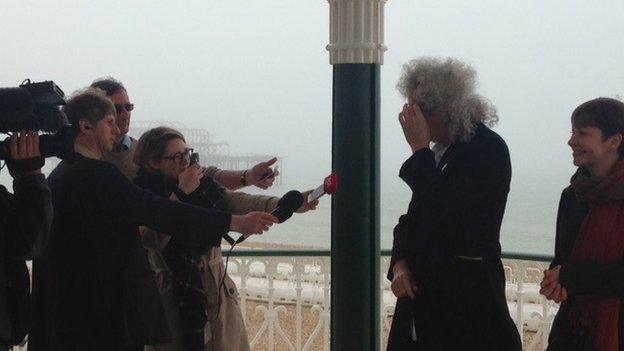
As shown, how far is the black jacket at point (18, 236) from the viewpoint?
231 centimetres

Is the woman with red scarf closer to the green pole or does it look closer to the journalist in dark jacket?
the green pole

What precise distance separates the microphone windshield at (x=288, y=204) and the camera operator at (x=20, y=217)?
2.54 ft

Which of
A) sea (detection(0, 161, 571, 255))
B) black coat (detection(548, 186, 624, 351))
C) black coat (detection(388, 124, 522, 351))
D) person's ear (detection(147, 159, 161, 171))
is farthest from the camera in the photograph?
sea (detection(0, 161, 571, 255))

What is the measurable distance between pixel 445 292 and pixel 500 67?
87.8 meters

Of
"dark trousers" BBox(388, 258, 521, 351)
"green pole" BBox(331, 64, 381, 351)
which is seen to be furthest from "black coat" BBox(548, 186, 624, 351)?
"green pole" BBox(331, 64, 381, 351)

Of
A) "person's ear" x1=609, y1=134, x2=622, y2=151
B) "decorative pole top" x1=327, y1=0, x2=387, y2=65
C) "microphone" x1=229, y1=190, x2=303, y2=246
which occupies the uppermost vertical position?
"decorative pole top" x1=327, y1=0, x2=387, y2=65

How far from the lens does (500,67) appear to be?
3462 inches

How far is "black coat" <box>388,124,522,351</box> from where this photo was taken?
8.80 feet

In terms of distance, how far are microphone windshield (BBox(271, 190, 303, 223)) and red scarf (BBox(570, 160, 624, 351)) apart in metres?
0.86

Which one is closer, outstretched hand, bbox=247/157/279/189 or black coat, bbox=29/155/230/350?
black coat, bbox=29/155/230/350

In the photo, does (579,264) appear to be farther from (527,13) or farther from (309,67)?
(527,13)

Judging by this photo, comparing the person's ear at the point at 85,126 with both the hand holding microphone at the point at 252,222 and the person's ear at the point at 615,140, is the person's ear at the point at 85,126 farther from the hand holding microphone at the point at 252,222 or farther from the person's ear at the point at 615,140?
the person's ear at the point at 615,140

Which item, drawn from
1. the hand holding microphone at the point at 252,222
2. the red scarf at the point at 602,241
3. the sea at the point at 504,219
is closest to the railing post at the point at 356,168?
the hand holding microphone at the point at 252,222

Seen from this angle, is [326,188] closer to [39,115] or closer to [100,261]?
[100,261]
